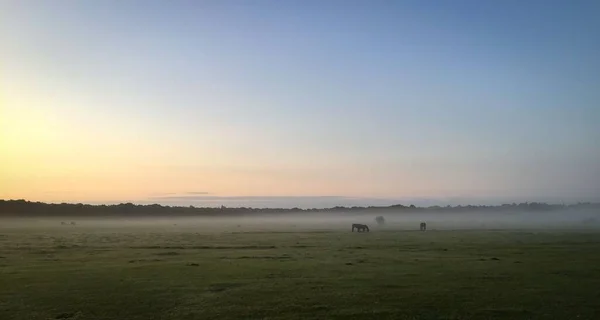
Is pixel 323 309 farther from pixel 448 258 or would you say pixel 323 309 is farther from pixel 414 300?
pixel 448 258

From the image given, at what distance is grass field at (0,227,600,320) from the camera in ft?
59.8

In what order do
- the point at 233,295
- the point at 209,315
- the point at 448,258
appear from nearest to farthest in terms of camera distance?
the point at 209,315 → the point at 233,295 → the point at 448,258

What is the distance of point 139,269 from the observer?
98.8 ft

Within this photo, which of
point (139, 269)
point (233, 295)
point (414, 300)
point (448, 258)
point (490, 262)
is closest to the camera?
point (414, 300)

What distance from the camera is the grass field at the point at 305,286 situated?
18.2 metres

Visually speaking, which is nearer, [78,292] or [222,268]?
[78,292]

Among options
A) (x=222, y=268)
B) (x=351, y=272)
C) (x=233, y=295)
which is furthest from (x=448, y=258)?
(x=233, y=295)

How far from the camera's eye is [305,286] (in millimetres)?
23312

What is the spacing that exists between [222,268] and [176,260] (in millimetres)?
6239

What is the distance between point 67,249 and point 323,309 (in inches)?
1324

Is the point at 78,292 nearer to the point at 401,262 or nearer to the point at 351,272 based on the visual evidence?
the point at 351,272

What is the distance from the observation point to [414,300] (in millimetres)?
19844

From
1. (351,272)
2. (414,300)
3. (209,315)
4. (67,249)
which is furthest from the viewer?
(67,249)

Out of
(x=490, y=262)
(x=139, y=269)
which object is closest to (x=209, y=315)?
(x=139, y=269)
